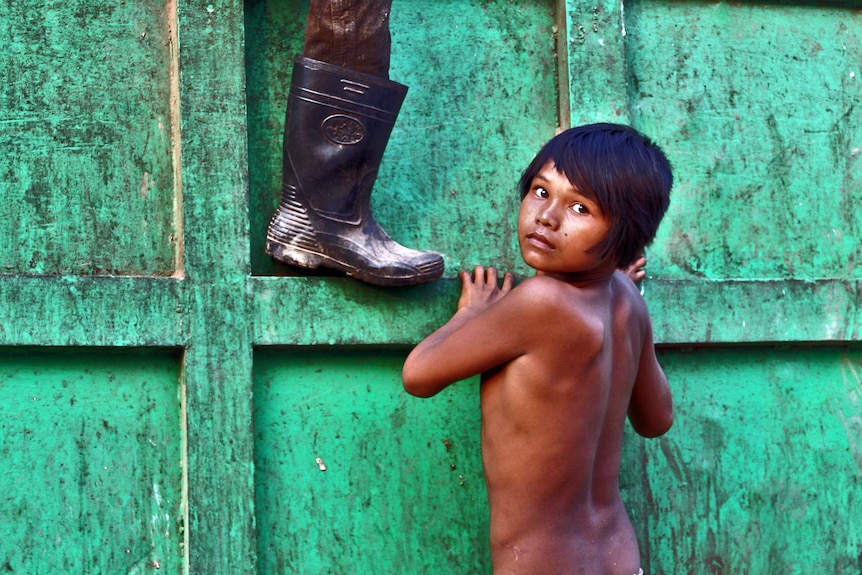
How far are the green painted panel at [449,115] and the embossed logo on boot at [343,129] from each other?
209 millimetres

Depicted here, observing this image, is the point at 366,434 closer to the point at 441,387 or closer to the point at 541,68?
the point at 441,387

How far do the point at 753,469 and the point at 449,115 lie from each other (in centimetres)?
116

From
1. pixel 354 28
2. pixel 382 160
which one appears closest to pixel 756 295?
pixel 382 160

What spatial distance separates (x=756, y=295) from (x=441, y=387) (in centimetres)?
100

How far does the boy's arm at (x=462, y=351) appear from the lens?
249 cm

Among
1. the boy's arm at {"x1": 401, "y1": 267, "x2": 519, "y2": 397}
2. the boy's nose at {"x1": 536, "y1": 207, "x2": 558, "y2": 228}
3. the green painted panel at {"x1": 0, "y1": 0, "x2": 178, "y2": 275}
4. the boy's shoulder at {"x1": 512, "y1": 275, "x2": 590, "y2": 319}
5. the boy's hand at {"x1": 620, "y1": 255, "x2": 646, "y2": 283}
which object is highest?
the green painted panel at {"x1": 0, "y1": 0, "x2": 178, "y2": 275}

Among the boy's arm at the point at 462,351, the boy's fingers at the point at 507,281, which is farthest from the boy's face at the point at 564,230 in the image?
the boy's fingers at the point at 507,281

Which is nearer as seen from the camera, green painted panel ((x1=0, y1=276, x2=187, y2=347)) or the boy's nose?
the boy's nose

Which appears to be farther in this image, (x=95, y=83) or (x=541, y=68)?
(x=541, y=68)

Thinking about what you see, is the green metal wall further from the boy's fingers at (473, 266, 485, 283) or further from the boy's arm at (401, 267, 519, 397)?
the boy's arm at (401, 267, 519, 397)

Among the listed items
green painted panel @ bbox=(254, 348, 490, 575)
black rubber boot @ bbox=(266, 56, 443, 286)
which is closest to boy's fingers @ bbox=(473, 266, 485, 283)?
black rubber boot @ bbox=(266, 56, 443, 286)

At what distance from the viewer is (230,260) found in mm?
2805

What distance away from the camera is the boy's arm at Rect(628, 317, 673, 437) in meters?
2.73

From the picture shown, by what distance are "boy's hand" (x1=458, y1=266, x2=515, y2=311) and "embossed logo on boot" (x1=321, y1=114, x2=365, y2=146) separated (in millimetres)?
411
